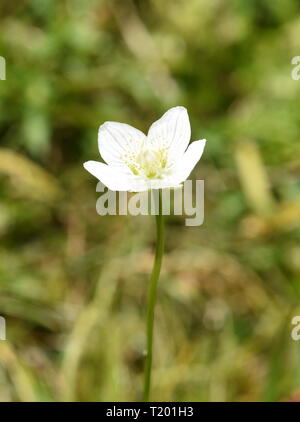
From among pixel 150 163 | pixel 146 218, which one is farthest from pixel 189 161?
pixel 146 218

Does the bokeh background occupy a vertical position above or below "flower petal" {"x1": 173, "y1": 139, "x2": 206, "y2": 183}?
above

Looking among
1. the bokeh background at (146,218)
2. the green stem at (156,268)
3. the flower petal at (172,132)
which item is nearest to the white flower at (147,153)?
the flower petal at (172,132)

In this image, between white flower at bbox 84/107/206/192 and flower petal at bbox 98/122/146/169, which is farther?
flower petal at bbox 98/122/146/169

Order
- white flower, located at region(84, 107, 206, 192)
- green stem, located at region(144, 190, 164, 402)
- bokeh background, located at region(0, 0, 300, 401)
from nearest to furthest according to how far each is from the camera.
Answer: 1. green stem, located at region(144, 190, 164, 402)
2. white flower, located at region(84, 107, 206, 192)
3. bokeh background, located at region(0, 0, 300, 401)

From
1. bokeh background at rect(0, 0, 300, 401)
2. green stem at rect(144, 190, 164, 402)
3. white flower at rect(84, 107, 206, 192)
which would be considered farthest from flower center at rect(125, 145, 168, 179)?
bokeh background at rect(0, 0, 300, 401)

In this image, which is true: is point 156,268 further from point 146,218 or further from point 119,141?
point 146,218

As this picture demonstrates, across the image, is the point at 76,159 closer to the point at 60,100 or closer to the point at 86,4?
the point at 60,100

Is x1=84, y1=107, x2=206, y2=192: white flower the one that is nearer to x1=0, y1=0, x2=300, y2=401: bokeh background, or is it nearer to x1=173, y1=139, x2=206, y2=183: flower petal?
x1=173, y1=139, x2=206, y2=183: flower petal
